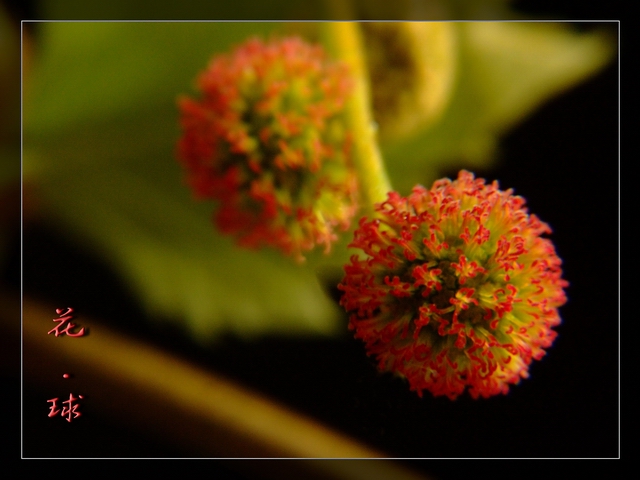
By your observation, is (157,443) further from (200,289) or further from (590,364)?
(590,364)

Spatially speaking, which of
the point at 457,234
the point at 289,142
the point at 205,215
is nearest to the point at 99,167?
the point at 205,215

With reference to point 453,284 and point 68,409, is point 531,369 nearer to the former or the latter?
point 453,284

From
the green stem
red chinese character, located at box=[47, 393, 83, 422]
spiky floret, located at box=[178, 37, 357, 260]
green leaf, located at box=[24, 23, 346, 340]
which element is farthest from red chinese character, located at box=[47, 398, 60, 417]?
the green stem

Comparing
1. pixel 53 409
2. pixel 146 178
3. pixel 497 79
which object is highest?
pixel 497 79

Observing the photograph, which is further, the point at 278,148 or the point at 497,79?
the point at 497,79

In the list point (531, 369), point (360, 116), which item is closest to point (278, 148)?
point (360, 116)

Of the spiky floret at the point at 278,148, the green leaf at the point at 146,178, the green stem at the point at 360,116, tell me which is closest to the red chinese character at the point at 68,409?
the green leaf at the point at 146,178
